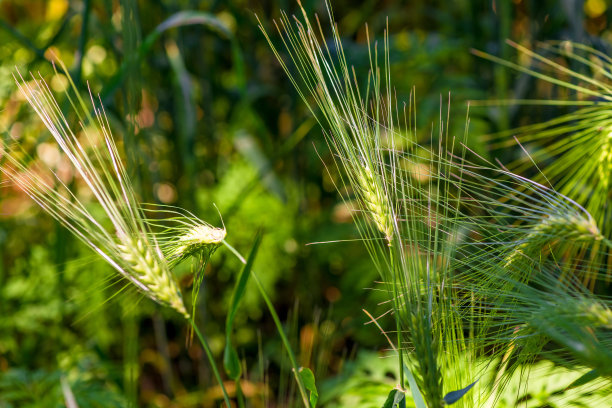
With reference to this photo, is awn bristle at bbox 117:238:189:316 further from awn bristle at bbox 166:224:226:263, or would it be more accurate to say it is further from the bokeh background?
the bokeh background

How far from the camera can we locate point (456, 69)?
1.85m

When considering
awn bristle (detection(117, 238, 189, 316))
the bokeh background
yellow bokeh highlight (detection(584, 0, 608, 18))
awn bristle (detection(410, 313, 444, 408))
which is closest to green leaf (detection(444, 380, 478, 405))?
awn bristle (detection(410, 313, 444, 408))

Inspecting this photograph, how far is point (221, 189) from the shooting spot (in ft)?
4.53

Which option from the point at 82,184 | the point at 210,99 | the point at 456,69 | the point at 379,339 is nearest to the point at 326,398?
the point at 379,339

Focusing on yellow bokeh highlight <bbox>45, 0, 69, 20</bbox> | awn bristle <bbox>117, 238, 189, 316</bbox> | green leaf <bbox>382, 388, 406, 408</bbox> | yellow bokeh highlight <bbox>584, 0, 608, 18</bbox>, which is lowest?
green leaf <bbox>382, 388, 406, 408</bbox>

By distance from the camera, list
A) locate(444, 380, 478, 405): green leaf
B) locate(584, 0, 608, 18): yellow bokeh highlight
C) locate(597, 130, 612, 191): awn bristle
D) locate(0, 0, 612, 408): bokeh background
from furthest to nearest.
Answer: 1. locate(584, 0, 608, 18): yellow bokeh highlight
2. locate(0, 0, 612, 408): bokeh background
3. locate(597, 130, 612, 191): awn bristle
4. locate(444, 380, 478, 405): green leaf

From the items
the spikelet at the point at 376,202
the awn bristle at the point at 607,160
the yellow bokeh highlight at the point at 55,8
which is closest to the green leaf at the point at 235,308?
the spikelet at the point at 376,202

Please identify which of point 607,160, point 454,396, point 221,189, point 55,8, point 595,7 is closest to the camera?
point 454,396

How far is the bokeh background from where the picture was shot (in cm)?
109

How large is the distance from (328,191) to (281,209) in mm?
208

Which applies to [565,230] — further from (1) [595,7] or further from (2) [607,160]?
(1) [595,7]

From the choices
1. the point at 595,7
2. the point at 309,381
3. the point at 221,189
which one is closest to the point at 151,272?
the point at 309,381

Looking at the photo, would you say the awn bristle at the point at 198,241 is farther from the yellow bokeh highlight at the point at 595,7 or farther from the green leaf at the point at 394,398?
the yellow bokeh highlight at the point at 595,7

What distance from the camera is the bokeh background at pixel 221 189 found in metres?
1.09
